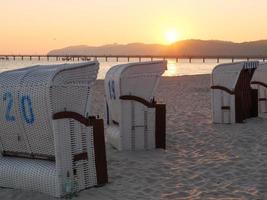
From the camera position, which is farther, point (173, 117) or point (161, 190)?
point (173, 117)

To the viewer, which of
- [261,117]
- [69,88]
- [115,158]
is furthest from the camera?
[261,117]

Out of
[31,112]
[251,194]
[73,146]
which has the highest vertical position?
[31,112]

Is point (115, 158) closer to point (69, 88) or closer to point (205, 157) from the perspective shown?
point (205, 157)

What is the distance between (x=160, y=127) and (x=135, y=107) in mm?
675

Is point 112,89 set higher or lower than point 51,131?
higher

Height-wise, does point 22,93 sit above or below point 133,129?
above

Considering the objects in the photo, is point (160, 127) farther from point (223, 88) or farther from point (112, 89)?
point (223, 88)

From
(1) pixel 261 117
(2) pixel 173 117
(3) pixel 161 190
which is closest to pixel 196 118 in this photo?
(2) pixel 173 117

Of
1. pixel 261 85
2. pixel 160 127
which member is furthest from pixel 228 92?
pixel 160 127

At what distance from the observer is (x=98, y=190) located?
6633 millimetres

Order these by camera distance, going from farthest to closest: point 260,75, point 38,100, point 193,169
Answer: point 260,75, point 193,169, point 38,100

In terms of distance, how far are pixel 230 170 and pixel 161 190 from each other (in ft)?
5.00

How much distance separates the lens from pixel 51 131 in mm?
6301

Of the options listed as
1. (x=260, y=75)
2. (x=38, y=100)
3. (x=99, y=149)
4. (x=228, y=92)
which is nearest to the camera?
(x=38, y=100)
